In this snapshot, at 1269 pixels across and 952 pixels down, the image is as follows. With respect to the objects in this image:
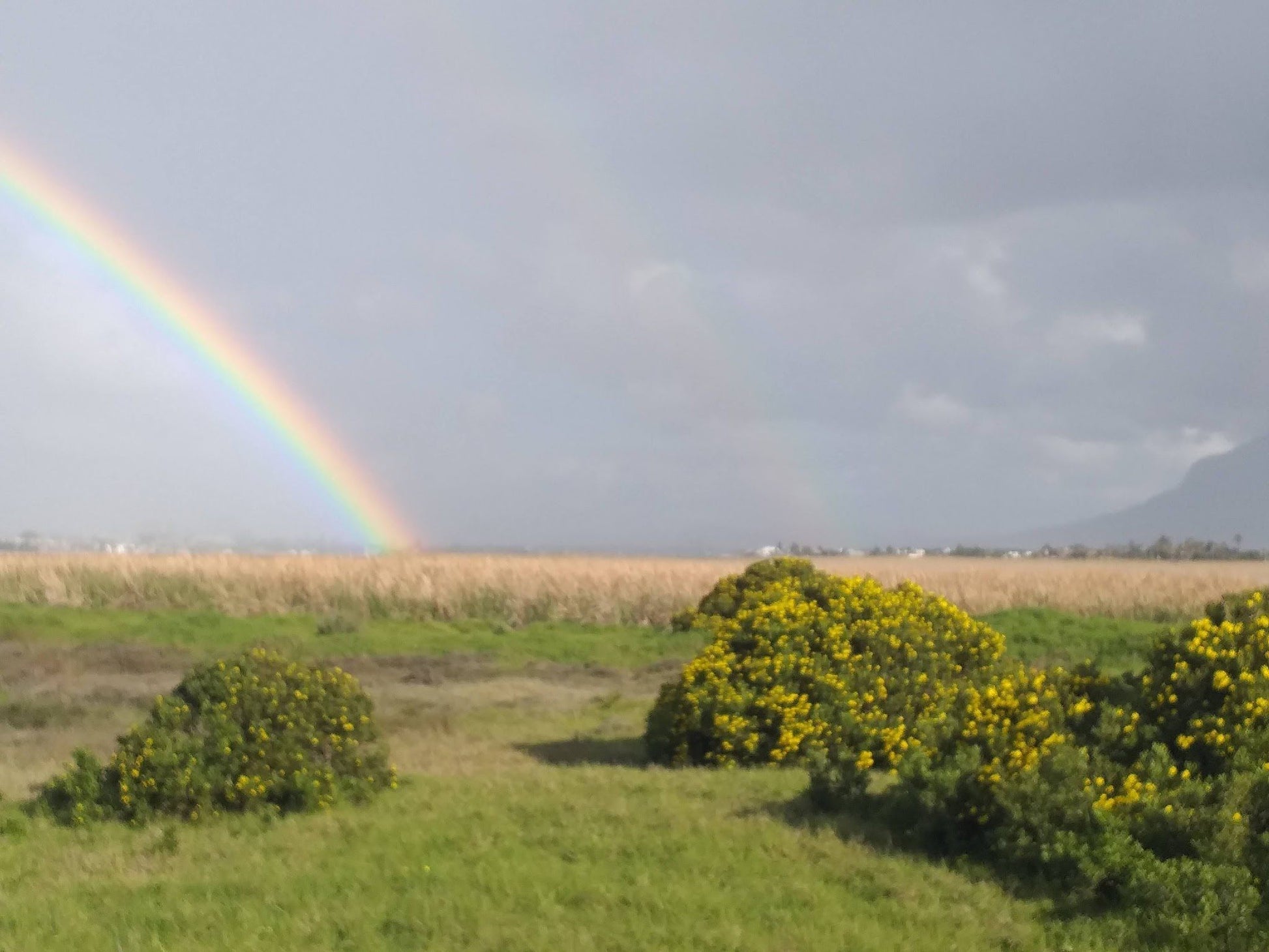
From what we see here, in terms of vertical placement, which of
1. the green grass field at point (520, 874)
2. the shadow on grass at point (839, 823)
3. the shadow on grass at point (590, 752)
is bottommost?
the shadow on grass at point (590, 752)

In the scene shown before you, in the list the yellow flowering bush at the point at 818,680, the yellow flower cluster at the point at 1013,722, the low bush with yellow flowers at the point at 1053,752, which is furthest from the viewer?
the yellow flowering bush at the point at 818,680

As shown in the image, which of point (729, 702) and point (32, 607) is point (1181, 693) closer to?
point (729, 702)

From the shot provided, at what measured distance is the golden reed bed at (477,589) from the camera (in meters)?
31.8

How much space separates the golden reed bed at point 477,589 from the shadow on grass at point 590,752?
18.2 meters

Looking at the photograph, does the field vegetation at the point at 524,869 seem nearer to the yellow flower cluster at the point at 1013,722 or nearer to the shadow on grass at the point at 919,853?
the shadow on grass at the point at 919,853

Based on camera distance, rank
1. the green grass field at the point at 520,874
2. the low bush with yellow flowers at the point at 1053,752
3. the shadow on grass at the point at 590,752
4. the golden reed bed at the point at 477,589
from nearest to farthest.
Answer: the green grass field at the point at 520,874 → the low bush with yellow flowers at the point at 1053,752 → the shadow on grass at the point at 590,752 → the golden reed bed at the point at 477,589

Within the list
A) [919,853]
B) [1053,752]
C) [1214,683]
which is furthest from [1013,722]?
[1214,683]

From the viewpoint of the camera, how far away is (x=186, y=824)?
8.80m

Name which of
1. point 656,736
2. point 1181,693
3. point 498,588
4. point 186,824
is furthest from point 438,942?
point 498,588

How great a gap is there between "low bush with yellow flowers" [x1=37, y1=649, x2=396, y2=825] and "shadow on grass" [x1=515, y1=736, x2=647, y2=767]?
7.48 feet

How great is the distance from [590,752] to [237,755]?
4229 mm

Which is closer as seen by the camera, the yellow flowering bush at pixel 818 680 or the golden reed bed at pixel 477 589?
the yellow flowering bush at pixel 818 680

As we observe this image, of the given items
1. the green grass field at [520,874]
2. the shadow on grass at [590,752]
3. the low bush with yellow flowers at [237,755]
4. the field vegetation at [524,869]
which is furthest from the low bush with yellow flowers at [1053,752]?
the low bush with yellow flowers at [237,755]

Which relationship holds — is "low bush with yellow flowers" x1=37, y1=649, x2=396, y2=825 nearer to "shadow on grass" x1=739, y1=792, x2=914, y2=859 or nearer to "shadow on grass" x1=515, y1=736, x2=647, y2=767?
"shadow on grass" x1=515, y1=736, x2=647, y2=767
